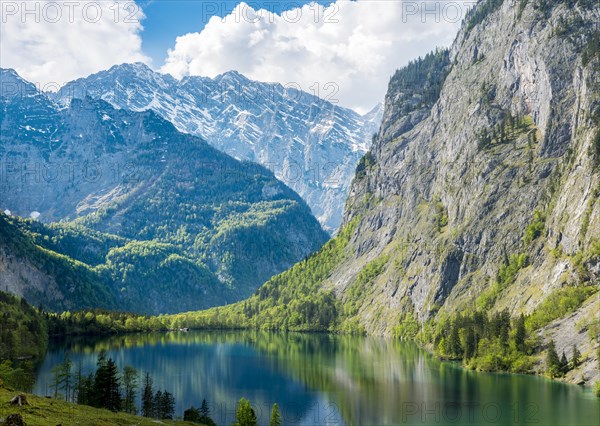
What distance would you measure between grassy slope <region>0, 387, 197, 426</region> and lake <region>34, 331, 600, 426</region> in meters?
27.6

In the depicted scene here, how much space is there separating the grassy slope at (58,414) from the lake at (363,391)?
27.6 metres

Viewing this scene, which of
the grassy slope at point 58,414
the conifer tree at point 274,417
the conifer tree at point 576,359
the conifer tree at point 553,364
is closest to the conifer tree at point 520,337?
the conifer tree at point 553,364

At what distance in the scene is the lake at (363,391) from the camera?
108 meters

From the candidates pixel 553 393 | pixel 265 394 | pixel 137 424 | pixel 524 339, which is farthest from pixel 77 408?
pixel 524 339

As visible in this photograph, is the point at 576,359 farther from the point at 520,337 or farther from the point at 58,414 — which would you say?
the point at 58,414

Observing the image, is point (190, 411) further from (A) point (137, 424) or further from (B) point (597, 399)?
(B) point (597, 399)

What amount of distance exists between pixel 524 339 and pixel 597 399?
45.4 metres

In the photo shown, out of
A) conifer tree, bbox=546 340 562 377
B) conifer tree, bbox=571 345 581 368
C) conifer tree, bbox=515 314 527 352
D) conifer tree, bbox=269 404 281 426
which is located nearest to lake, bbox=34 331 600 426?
conifer tree, bbox=546 340 562 377

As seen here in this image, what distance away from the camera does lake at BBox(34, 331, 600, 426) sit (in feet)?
356

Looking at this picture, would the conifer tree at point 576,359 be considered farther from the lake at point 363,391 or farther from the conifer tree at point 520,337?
the conifer tree at point 520,337

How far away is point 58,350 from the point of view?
199125mm

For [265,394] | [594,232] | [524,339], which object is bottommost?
[265,394]

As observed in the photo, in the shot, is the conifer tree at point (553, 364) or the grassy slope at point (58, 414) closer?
the grassy slope at point (58, 414)

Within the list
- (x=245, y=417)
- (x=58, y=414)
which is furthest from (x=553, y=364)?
(x=58, y=414)
